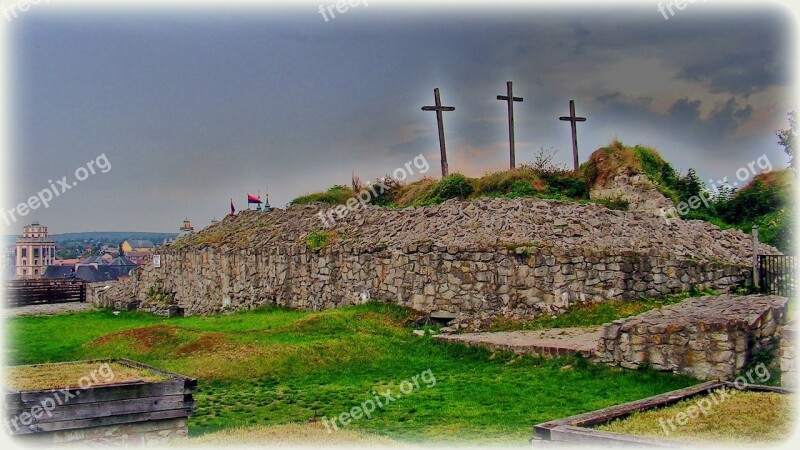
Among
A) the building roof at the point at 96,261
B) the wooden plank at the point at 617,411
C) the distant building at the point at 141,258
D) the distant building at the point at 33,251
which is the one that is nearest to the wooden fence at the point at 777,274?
the wooden plank at the point at 617,411

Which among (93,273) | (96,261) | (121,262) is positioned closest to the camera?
(93,273)

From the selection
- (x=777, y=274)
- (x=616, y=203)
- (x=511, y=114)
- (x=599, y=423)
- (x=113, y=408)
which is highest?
(x=511, y=114)

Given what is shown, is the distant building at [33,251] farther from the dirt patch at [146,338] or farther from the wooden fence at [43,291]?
the dirt patch at [146,338]

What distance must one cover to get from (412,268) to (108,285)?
23026mm

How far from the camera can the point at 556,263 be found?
2103 centimetres

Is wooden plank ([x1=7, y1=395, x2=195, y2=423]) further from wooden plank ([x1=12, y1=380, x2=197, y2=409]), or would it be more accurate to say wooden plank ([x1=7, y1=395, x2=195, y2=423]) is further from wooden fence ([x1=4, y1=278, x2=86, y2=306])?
wooden fence ([x1=4, y1=278, x2=86, y2=306])

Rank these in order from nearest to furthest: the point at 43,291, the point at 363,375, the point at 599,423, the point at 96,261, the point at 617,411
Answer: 1. the point at 599,423
2. the point at 617,411
3. the point at 363,375
4. the point at 43,291
5. the point at 96,261

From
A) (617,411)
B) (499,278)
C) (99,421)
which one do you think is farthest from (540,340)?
(99,421)

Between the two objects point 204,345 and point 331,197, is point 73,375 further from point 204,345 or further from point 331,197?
point 331,197

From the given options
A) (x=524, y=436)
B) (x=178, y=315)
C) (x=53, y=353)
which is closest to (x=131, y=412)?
(x=524, y=436)

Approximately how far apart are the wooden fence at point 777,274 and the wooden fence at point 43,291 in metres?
32.3

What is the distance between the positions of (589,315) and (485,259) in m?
3.21

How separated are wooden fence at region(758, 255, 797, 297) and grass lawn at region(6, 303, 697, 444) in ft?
27.4

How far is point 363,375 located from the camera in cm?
1559
